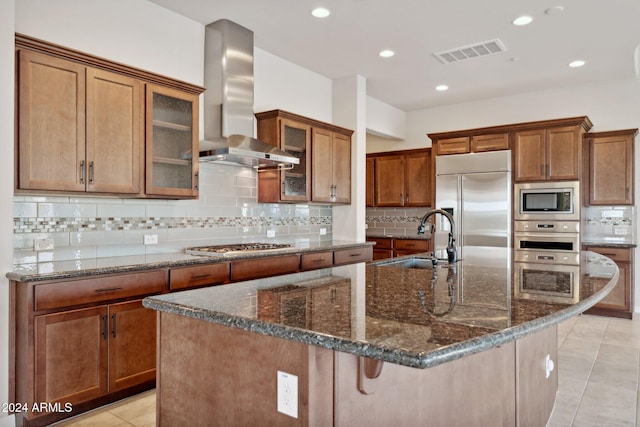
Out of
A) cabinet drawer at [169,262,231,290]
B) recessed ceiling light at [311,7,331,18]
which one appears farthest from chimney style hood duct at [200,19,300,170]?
cabinet drawer at [169,262,231,290]

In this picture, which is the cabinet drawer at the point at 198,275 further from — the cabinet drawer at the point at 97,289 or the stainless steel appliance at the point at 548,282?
the stainless steel appliance at the point at 548,282

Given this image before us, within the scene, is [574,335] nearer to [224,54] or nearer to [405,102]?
[405,102]

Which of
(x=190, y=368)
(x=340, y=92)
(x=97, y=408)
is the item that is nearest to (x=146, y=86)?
(x=97, y=408)

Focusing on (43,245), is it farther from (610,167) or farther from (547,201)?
(610,167)

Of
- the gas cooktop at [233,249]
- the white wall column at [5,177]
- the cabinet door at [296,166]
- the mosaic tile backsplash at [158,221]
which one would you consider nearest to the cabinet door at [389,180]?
the mosaic tile backsplash at [158,221]

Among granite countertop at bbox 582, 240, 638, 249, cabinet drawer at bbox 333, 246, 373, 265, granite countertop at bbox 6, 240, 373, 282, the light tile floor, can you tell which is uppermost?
granite countertop at bbox 6, 240, 373, 282

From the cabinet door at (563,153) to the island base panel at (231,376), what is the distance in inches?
199

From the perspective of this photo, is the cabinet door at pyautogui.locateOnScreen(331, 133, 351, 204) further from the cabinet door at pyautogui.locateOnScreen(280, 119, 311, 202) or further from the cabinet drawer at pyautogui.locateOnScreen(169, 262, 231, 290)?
the cabinet drawer at pyautogui.locateOnScreen(169, 262, 231, 290)

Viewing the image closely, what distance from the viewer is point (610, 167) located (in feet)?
17.3

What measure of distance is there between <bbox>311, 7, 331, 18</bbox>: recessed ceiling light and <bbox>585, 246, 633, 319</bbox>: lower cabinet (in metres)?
4.01

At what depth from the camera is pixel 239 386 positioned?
1.30 meters

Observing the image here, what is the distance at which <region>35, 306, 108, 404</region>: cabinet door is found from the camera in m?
2.34

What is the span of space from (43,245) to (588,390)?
12.4 ft

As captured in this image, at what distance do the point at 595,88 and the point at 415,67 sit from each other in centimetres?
251
